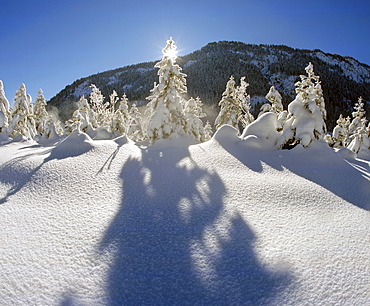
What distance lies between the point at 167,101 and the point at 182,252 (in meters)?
14.3

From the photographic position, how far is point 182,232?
3441 millimetres

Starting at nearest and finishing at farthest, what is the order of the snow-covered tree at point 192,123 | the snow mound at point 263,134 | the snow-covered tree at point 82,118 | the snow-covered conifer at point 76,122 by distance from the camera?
the snow mound at point 263,134 < the snow-covered tree at point 192,123 < the snow-covered conifer at point 76,122 < the snow-covered tree at point 82,118

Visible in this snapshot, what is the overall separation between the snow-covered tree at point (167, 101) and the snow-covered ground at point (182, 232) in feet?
31.4

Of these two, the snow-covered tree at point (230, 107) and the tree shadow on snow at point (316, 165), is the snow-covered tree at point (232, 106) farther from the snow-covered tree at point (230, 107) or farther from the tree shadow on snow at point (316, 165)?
the tree shadow on snow at point (316, 165)

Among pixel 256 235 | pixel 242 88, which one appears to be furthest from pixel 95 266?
pixel 242 88

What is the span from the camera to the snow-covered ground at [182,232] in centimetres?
246

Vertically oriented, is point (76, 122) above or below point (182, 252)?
above

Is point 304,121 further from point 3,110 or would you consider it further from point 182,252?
point 3,110

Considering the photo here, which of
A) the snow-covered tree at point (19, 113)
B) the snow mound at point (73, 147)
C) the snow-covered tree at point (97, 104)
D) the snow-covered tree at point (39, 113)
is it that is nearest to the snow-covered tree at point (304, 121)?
the snow mound at point (73, 147)

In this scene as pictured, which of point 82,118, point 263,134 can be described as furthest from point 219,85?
point 263,134

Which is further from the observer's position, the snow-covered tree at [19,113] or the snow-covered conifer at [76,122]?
the snow-covered tree at [19,113]

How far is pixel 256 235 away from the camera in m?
3.38

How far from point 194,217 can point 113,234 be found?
4.70 ft

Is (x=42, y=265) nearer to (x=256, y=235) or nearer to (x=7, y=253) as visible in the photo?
(x=7, y=253)
